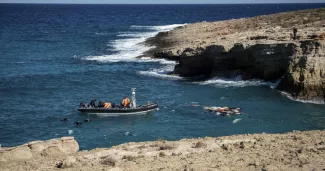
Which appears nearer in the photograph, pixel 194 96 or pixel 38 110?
pixel 38 110

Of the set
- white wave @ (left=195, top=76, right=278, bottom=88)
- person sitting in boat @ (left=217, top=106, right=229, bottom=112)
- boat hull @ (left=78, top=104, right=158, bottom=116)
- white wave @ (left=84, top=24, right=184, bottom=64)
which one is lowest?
person sitting in boat @ (left=217, top=106, right=229, bottom=112)

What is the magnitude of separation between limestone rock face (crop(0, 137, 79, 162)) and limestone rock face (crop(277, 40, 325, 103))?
24.2m

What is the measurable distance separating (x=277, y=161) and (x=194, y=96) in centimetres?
2469

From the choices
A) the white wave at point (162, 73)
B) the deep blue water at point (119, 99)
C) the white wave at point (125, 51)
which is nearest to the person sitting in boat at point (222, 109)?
the deep blue water at point (119, 99)

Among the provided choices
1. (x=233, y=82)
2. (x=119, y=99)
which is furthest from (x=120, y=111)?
(x=233, y=82)

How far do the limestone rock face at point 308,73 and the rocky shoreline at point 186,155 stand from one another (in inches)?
666

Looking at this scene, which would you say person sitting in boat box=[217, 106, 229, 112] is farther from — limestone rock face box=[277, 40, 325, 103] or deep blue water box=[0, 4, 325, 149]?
limestone rock face box=[277, 40, 325, 103]

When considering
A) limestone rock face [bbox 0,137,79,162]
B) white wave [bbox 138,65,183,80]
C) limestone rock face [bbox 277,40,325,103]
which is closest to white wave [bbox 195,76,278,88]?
white wave [bbox 138,65,183,80]

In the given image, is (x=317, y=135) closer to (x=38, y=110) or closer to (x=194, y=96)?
(x=194, y=96)

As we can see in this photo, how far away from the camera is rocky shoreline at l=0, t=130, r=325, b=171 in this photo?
1744 cm

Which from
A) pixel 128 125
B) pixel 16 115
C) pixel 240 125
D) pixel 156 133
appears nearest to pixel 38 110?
pixel 16 115

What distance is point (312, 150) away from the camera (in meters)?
18.7

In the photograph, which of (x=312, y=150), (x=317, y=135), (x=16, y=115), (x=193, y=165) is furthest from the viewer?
(x=16, y=115)

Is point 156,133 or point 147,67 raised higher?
point 147,67
